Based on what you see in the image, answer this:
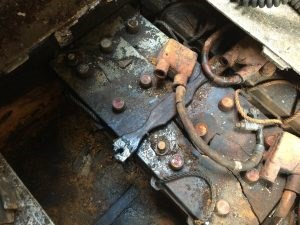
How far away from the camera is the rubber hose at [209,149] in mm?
1827

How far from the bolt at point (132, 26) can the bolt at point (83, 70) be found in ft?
1.04

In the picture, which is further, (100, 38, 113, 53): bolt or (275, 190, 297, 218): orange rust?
(100, 38, 113, 53): bolt

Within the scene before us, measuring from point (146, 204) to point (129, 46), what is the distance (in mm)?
918

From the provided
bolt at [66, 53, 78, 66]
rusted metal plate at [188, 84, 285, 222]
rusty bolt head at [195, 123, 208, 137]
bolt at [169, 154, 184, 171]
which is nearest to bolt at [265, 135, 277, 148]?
rusted metal plate at [188, 84, 285, 222]

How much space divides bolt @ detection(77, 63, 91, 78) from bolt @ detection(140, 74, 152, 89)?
10.4 inches

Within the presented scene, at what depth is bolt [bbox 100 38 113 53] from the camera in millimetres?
2059

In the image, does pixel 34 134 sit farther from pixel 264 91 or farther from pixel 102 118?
pixel 264 91

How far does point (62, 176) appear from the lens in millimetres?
2393

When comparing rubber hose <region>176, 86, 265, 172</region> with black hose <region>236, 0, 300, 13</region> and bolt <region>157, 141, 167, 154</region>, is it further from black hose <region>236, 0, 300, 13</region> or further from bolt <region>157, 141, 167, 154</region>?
black hose <region>236, 0, 300, 13</region>

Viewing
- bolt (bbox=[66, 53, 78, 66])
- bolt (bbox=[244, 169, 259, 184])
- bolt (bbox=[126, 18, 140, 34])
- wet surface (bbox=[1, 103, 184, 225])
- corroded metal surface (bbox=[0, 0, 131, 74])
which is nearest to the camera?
corroded metal surface (bbox=[0, 0, 131, 74])

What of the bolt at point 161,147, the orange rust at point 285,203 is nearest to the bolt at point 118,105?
the bolt at point 161,147

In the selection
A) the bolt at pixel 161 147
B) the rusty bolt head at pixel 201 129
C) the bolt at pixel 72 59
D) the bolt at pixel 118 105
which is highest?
the bolt at pixel 72 59

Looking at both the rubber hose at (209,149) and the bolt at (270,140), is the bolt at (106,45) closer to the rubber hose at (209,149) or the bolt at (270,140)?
the rubber hose at (209,149)

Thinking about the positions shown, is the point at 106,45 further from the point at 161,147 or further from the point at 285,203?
the point at 285,203
